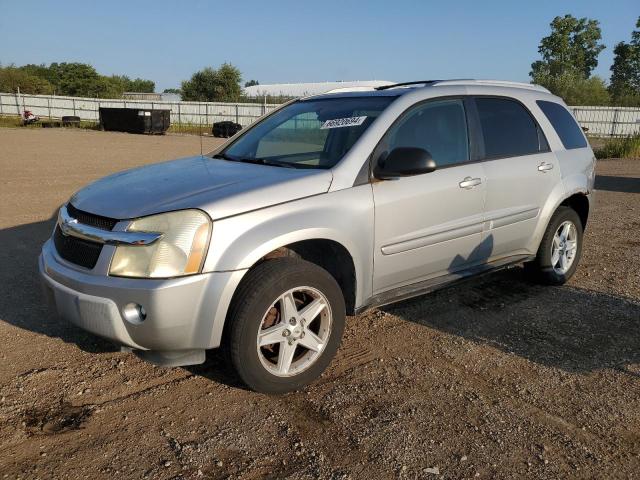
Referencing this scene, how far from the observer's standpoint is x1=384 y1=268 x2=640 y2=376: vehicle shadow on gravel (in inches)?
147

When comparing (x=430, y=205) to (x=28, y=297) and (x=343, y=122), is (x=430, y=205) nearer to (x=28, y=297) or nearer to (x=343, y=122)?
(x=343, y=122)

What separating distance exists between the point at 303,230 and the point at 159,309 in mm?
887

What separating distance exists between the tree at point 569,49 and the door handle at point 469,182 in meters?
74.5

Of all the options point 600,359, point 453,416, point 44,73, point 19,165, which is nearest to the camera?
point 453,416

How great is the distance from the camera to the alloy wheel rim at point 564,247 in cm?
505

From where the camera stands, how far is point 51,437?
2.73 meters

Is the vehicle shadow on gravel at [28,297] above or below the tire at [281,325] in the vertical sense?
below

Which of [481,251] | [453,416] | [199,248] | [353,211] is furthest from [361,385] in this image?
[481,251]

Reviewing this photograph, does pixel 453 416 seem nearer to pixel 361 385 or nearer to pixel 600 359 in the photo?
pixel 361 385

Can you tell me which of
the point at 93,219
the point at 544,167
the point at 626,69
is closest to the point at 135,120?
the point at 544,167

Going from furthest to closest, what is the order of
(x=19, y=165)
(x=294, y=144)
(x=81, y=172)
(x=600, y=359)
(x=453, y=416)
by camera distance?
(x=19, y=165) < (x=81, y=172) < (x=294, y=144) < (x=600, y=359) < (x=453, y=416)

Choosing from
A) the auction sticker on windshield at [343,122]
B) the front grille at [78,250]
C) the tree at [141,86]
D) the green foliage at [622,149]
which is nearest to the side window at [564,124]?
the auction sticker on windshield at [343,122]

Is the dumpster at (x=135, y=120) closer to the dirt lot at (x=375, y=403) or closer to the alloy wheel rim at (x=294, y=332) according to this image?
the dirt lot at (x=375, y=403)

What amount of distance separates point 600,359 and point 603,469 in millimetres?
1287
